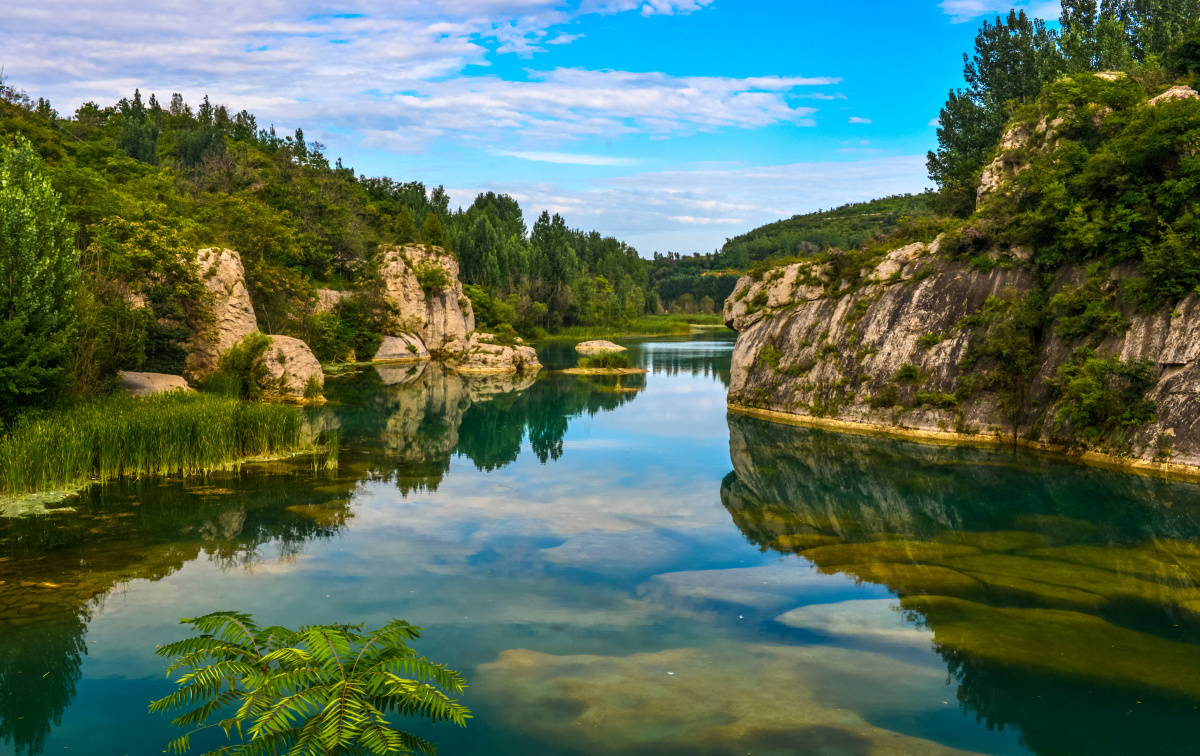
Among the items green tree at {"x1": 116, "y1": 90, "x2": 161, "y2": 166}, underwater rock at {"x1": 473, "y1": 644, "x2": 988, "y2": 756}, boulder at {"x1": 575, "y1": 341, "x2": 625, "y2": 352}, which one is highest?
green tree at {"x1": 116, "y1": 90, "x2": 161, "y2": 166}

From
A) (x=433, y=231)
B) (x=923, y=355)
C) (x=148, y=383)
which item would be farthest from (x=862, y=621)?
(x=433, y=231)

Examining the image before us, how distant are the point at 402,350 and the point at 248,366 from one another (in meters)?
34.9

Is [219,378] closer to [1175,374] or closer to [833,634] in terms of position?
[833,634]

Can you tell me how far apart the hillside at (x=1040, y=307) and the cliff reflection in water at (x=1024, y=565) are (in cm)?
210

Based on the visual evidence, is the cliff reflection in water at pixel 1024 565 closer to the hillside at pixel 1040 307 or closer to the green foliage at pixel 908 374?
the hillside at pixel 1040 307

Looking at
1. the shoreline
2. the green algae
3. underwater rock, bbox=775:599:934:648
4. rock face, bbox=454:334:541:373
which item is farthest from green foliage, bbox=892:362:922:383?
rock face, bbox=454:334:541:373

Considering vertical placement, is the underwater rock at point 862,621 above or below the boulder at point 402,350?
below

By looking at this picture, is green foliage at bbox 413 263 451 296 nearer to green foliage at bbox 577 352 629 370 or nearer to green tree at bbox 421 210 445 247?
green tree at bbox 421 210 445 247

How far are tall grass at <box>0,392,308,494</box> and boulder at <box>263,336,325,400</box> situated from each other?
10056 mm

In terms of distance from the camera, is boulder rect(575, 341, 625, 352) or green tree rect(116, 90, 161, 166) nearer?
boulder rect(575, 341, 625, 352)

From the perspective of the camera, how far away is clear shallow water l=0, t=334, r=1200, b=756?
8.59m

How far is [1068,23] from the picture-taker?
5288cm

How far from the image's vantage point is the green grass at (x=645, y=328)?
361 feet

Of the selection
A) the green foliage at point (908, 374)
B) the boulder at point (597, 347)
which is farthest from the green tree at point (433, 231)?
the green foliage at point (908, 374)
